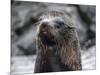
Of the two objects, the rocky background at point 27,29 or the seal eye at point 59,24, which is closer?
the rocky background at point 27,29

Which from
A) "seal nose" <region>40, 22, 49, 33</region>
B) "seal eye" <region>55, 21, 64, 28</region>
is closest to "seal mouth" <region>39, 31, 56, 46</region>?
"seal nose" <region>40, 22, 49, 33</region>

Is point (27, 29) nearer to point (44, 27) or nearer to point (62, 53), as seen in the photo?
point (44, 27)

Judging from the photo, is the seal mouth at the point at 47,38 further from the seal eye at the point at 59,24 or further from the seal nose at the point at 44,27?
the seal eye at the point at 59,24

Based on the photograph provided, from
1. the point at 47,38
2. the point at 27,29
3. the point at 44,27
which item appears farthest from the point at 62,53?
the point at 27,29

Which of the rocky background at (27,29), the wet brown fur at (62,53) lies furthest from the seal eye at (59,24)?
the rocky background at (27,29)

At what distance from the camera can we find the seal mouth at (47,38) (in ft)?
8.70

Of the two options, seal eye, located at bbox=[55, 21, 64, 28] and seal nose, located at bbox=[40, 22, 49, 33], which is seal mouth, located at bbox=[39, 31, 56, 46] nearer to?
seal nose, located at bbox=[40, 22, 49, 33]

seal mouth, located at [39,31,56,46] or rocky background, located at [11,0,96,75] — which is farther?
seal mouth, located at [39,31,56,46]

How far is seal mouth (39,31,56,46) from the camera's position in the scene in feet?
8.70

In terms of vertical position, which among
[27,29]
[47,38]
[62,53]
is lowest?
[62,53]

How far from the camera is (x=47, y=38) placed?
2.66 m

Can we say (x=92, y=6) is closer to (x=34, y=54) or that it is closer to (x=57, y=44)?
(x=57, y=44)

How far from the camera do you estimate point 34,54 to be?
2.62 meters

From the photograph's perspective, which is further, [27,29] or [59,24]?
[59,24]
